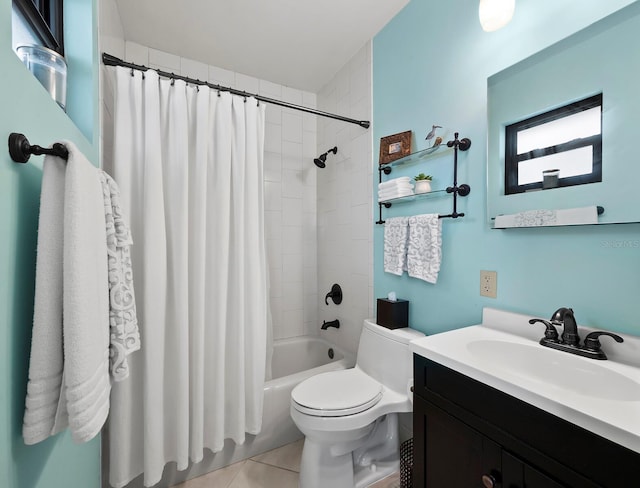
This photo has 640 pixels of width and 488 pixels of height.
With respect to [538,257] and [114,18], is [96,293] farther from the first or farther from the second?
[114,18]

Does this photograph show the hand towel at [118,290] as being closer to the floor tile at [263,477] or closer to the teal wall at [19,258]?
the teal wall at [19,258]

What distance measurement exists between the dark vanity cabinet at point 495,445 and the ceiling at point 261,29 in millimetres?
1944

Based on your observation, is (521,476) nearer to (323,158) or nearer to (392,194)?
(392,194)

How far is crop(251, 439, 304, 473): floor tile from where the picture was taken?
162 cm

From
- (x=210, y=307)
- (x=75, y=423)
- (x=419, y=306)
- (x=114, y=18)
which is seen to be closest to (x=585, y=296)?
(x=419, y=306)

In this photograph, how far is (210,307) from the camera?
1.52 metres

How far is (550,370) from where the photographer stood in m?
0.92

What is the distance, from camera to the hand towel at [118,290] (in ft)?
2.52

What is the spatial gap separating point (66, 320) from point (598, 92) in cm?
159

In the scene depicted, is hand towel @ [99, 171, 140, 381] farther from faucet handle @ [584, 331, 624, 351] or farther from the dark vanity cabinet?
faucet handle @ [584, 331, 624, 351]

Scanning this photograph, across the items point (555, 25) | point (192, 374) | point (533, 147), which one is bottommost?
point (192, 374)

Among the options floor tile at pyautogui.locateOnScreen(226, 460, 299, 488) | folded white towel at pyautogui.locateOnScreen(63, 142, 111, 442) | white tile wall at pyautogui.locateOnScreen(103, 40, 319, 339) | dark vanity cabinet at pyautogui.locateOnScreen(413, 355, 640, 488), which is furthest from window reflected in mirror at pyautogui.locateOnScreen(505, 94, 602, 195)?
floor tile at pyautogui.locateOnScreen(226, 460, 299, 488)

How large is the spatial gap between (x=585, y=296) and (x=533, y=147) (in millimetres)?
573

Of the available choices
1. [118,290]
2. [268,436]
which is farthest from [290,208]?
[118,290]
